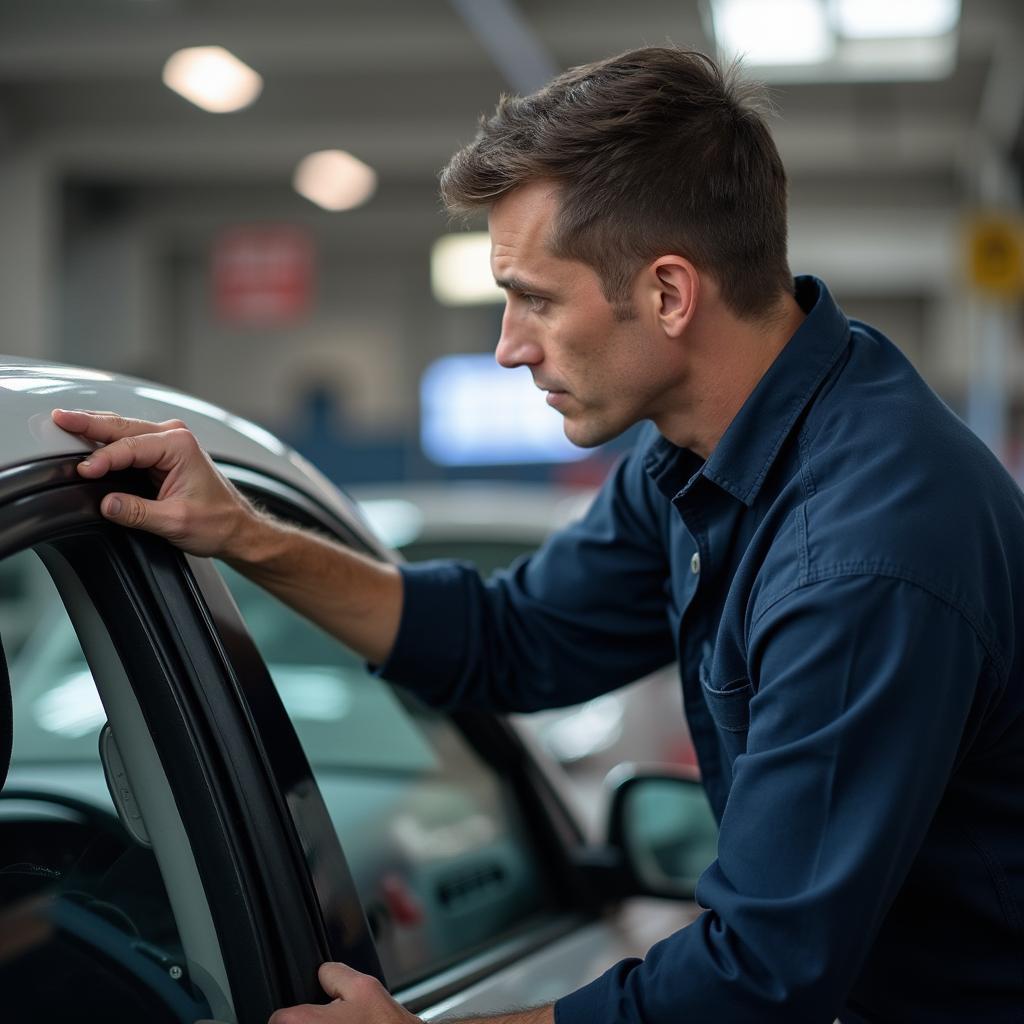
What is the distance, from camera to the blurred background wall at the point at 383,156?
8.48 metres

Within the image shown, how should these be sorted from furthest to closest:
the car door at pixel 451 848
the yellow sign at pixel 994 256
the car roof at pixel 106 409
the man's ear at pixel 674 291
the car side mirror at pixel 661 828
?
1. the yellow sign at pixel 994 256
2. the car side mirror at pixel 661 828
3. the car door at pixel 451 848
4. the man's ear at pixel 674 291
5. the car roof at pixel 106 409

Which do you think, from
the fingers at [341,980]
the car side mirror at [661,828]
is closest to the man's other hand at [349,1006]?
the fingers at [341,980]

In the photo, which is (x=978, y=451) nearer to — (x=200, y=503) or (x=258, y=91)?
(x=200, y=503)

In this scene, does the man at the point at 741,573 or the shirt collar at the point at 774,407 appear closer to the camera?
the man at the point at 741,573

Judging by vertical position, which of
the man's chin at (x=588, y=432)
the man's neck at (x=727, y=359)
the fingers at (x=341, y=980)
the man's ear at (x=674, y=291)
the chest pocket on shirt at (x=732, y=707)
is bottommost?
the fingers at (x=341, y=980)

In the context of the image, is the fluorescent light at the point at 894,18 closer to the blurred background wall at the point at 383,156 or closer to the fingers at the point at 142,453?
the blurred background wall at the point at 383,156

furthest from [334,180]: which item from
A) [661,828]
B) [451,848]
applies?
[451,848]

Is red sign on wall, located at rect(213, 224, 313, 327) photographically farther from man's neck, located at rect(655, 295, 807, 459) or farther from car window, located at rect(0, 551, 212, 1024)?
car window, located at rect(0, 551, 212, 1024)

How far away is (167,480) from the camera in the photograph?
53.9 inches

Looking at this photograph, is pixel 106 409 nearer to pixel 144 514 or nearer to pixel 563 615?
pixel 144 514

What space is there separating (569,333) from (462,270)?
16236 millimetres

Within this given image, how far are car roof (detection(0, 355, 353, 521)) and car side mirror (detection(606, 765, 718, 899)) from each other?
2.25 ft

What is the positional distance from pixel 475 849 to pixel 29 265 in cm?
1084

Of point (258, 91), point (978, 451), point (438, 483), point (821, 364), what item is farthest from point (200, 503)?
point (438, 483)
